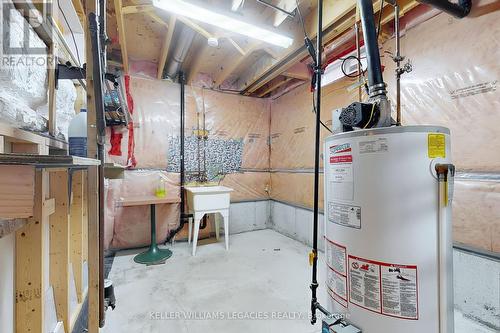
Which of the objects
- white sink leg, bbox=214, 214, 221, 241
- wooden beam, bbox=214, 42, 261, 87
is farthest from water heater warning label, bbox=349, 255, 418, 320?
white sink leg, bbox=214, 214, 221, 241

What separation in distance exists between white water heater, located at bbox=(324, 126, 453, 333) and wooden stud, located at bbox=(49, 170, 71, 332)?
1.46 m

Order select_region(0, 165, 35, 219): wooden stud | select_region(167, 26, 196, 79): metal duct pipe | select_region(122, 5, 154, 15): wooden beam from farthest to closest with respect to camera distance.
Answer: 1. select_region(167, 26, 196, 79): metal duct pipe
2. select_region(122, 5, 154, 15): wooden beam
3. select_region(0, 165, 35, 219): wooden stud

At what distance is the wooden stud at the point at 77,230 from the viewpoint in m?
1.58

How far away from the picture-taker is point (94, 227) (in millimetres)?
988

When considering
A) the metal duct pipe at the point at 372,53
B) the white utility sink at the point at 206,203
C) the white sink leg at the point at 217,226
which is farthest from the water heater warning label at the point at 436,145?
the white sink leg at the point at 217,226

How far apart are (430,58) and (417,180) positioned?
172 cm

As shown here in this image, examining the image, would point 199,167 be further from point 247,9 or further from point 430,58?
point 430,58

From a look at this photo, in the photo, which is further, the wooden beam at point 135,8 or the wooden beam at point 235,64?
the wooden beam at point 235,64

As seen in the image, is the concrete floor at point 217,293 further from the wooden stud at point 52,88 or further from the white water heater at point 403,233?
the wooden stud at point 52,88

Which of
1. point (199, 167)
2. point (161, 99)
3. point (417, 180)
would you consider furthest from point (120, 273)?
point (417, 180)

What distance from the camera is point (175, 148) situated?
11.2 feet

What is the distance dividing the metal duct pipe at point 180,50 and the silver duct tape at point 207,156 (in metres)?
0.91

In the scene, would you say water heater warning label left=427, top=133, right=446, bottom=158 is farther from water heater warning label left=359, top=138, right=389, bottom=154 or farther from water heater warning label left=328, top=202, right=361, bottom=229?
water heater warning label left=328, top=202, right=361, bottom=229

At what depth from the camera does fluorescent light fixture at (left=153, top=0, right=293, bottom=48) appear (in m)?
1.67
